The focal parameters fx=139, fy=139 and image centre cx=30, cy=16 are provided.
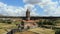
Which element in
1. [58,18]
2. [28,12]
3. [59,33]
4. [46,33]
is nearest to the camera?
[59,33]

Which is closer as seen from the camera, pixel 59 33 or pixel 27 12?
pixel 59 33

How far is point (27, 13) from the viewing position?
153ft

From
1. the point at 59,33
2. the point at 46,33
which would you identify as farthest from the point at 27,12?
the point at 59,33

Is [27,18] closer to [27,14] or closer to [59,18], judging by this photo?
[27,14]

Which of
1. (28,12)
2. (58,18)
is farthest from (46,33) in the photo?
(58,18)

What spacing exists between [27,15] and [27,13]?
0.68m

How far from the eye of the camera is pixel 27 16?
47.4 metres

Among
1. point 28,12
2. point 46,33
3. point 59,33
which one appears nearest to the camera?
point 59,33

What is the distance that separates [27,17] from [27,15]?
0.99 m

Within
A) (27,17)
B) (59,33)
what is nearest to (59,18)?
(27,17)

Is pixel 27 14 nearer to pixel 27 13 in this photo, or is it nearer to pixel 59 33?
pixel 27 13

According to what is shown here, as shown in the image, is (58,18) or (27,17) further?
(58,18)

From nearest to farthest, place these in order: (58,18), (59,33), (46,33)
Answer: (59,33), (46,33), (58,18)

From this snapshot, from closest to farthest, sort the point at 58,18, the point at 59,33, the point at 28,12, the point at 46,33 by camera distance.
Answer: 1. the point at 59,33
2. the point at 46,33
3. the point at 28,12
4. the point at 58,18
